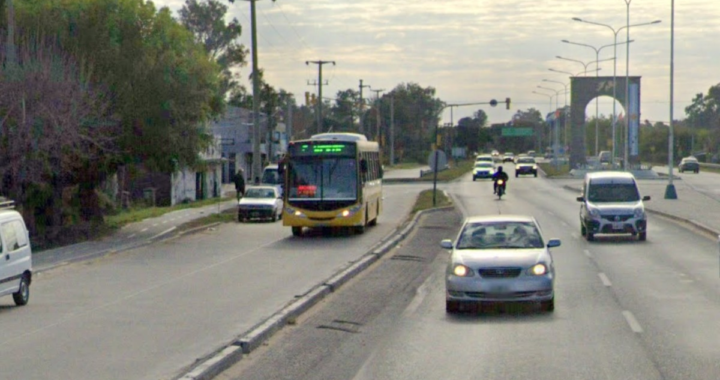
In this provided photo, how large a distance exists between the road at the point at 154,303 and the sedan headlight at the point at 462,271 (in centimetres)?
284

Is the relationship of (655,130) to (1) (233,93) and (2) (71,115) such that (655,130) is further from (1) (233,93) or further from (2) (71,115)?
(2) (71,115)

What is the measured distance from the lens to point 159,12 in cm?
3934

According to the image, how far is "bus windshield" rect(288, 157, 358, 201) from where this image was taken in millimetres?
34719

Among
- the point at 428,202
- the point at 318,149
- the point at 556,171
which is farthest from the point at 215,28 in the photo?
the point at 318,149

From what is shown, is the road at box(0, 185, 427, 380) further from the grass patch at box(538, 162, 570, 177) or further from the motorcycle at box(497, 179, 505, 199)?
the grass patch at box(538, 162, 570, 177)

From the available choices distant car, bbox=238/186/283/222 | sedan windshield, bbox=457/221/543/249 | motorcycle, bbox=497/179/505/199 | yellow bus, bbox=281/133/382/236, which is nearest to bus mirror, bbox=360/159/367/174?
yellow bus, bbox=281/133/382/236

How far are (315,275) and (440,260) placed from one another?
4793mm

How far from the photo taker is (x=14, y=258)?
1831 cm

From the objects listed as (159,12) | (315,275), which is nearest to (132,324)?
(315,275)

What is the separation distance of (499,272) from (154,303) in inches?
228

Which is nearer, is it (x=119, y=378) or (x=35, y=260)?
(x=119, y=378)

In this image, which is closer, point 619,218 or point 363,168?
point 619,218

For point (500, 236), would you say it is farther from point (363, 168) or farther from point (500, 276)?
point (363, 168)

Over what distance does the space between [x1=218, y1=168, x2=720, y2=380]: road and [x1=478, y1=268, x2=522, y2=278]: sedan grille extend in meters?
0.62
